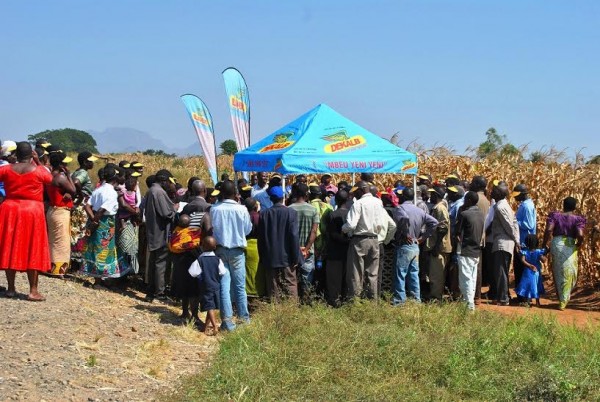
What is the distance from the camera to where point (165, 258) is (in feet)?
39.0

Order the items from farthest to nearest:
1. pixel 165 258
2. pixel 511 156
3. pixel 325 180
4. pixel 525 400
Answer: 1. pixel 511 156
2. pixel 325 180
3. pixel 165 258
4. pixel 525 400

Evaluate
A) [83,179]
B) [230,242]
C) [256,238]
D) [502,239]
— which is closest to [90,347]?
[230,242]

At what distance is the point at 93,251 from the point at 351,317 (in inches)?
157

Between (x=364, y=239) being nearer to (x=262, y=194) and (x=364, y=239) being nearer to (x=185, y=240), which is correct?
(x=185, y=240)

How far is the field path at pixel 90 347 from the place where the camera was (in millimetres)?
7484

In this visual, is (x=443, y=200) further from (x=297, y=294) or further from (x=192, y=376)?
(x=192, y=376)

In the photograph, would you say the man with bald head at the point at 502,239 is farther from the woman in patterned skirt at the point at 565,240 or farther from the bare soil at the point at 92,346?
the bare soil at the point at 92,346

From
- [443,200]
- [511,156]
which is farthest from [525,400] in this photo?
[511,156]

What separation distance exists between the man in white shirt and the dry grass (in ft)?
17.1

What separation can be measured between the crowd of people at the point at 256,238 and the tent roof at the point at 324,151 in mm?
603

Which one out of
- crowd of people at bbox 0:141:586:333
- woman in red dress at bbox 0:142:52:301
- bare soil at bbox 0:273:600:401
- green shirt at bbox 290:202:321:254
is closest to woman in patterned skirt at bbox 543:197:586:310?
crowd of people at bbox 0:141:586:333

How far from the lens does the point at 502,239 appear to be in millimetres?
12797

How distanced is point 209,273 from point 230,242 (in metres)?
0.48

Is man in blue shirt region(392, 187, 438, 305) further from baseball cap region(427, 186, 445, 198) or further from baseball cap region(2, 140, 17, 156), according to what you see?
baseball cap region(2, 140, 17, 156)
